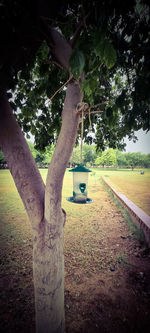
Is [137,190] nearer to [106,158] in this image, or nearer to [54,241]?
[54,241]

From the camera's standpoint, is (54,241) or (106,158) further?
(106,158)

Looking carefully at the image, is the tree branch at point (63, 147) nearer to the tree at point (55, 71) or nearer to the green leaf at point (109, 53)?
the tree at point (55, 71)

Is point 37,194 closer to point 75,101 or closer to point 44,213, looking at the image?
point 44,213

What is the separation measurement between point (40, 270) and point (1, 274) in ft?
8.24

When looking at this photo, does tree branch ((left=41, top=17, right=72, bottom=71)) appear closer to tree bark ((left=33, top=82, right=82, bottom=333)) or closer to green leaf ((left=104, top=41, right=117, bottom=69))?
tree bark ((left=33, top=82, right=82, bottom=333))

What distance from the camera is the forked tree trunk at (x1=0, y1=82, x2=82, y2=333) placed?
5.69ft

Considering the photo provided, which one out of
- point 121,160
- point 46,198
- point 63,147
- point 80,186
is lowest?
point 80,186

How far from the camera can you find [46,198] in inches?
73.4

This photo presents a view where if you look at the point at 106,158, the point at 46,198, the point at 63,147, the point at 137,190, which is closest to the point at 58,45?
the point at 63,147

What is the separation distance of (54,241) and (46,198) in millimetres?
604

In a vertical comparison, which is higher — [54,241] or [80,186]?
[80,186]

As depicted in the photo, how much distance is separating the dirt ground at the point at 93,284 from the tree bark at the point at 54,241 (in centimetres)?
77

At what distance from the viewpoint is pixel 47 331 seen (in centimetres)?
214

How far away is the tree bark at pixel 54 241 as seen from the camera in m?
1.70
